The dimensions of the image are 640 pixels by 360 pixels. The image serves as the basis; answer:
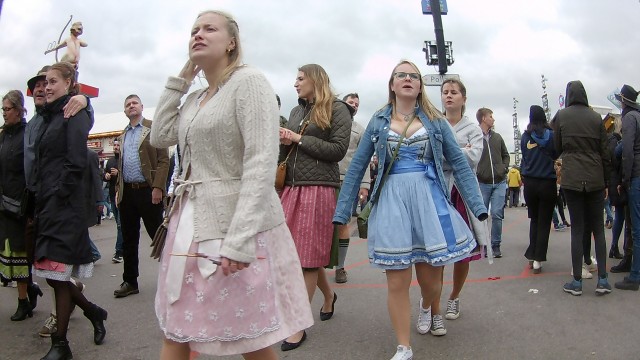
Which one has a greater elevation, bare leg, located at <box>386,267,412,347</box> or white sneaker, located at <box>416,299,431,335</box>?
bare leg, located at <box>386,267,412,347</box>

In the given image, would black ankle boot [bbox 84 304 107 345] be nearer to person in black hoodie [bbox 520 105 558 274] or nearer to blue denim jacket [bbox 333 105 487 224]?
blue denim jacket [bbox 333 105 487 224]

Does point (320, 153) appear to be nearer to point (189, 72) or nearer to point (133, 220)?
point (189, 72)

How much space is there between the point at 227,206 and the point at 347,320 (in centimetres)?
258

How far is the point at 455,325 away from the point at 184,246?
2750 millimetres

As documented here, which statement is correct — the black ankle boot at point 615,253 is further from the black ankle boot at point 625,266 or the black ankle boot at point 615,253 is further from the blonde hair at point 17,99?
the blonde hair at point 17,99

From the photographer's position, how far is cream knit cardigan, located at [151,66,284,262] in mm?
1915

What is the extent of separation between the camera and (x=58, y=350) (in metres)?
3.39

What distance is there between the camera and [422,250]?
129 inches

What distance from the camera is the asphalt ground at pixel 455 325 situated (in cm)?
354

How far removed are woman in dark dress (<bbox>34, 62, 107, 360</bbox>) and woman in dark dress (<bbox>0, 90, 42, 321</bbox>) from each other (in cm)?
79

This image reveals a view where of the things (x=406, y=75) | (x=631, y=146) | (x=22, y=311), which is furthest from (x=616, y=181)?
(x=22, y=311)

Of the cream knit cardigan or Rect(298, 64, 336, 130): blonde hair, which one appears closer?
the cream knit cardigan

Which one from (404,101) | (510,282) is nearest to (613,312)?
(510,282)

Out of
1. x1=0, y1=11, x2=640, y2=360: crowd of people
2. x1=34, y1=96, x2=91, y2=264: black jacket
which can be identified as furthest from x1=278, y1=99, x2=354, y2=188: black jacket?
x1=34, y1=96, x2=91, y2=264: black jacket
